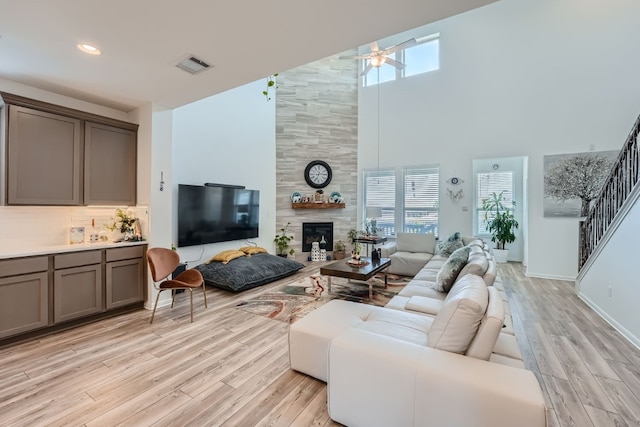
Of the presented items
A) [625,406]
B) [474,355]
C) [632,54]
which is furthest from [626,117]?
[474,355]

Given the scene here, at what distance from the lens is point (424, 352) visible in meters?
1.55

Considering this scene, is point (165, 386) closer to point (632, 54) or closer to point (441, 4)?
point (441, 4)

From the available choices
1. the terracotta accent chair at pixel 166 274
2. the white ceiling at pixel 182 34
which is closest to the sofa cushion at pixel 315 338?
the terracotta accent chair at pixel 166 274

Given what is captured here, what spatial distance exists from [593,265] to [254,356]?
463cm

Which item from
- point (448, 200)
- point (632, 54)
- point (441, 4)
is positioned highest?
point (632, 54)

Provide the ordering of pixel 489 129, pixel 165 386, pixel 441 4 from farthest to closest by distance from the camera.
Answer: pixel 489 129
pixel 165 386
pixel 441 4

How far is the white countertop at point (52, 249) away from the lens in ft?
8.57

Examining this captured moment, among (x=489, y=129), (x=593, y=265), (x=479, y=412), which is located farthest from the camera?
(x=489, y=129)

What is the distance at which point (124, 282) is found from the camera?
133 inches

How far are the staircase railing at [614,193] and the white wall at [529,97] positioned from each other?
91 cm

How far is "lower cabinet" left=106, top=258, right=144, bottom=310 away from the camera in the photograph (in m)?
3.26

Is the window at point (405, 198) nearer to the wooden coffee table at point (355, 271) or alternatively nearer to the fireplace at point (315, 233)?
the fireplace at point (315, 233)

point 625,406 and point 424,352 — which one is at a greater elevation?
point 424,352

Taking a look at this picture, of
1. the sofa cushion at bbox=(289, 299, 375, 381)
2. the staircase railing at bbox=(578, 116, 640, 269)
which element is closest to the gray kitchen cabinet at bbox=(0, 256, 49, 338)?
the sofa cushion at bbox=(289, 299, 375, 381)
